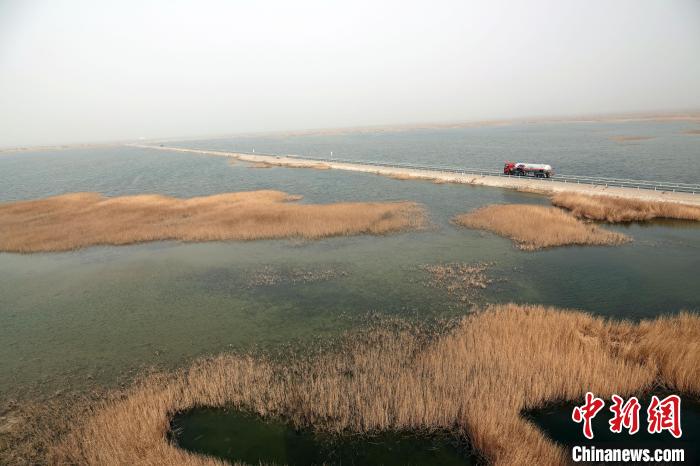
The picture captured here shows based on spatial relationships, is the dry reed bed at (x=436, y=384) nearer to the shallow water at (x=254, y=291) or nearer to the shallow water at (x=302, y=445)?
the shallow water at (x=302, y=445)

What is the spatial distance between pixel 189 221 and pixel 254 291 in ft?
72.4

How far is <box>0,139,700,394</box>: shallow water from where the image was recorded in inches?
670

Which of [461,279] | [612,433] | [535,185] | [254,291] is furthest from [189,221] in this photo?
[535,185]

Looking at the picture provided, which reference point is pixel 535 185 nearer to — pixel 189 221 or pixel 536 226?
pixel 536 226

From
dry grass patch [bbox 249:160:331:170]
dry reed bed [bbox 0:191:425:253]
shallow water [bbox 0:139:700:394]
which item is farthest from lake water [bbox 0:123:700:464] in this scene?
dry grass patch [bbox 249:160:331:170]

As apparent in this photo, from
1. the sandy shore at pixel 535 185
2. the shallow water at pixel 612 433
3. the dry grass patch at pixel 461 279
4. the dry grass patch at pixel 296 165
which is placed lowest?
the shallow water at pixel 612 433

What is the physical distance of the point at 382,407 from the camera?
1152cm

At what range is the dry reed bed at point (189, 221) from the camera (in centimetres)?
3447

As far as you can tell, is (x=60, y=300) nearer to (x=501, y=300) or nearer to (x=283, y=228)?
(x=283, y=228)

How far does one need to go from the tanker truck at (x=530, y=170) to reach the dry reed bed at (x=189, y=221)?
21826 mm

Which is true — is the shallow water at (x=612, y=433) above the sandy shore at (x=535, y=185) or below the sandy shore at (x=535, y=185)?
below

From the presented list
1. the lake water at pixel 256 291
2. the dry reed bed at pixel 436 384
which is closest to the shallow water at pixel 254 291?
the lake water at pixel 256 291

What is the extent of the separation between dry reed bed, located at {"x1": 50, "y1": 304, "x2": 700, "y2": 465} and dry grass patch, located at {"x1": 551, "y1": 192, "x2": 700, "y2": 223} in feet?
69.1

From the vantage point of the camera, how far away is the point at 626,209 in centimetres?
3428
